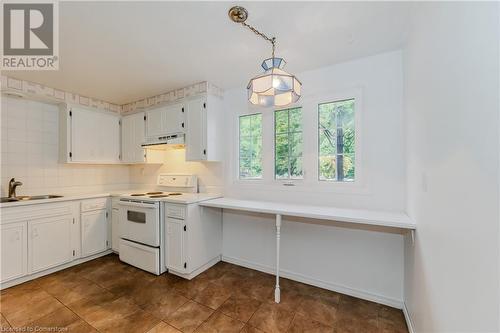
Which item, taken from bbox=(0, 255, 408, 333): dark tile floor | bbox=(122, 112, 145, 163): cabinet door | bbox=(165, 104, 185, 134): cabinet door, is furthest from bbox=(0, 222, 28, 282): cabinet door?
bbox=(165, 104, 185, 134): cabinet door

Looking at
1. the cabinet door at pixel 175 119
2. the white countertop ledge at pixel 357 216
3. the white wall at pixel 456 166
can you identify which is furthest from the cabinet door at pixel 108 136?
the white wall at pixel 456 166

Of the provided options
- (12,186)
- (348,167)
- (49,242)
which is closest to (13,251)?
(49,242)

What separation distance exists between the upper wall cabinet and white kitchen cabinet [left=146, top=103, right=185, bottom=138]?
77 centimetres

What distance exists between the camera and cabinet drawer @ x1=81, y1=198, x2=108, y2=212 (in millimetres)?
2947

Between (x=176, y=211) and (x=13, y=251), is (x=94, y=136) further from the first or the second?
(x=176, y=211)

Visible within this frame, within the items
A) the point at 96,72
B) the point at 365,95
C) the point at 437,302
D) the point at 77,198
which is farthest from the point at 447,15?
the point at 77,198

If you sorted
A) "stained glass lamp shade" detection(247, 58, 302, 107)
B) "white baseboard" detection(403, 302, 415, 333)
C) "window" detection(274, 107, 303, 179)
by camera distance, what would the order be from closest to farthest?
"stained glass lamp shade" detection(247, 58, 302, 107) → "white baseboard" detection(403, 302, 415, 333) → "window" detection(274, 107, 303, 179)

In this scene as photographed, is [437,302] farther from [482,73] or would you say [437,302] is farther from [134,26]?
[134,26]

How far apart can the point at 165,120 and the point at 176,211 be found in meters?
1.41

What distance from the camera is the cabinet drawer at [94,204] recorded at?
9.67 feet

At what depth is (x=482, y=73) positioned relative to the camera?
0.73 meters

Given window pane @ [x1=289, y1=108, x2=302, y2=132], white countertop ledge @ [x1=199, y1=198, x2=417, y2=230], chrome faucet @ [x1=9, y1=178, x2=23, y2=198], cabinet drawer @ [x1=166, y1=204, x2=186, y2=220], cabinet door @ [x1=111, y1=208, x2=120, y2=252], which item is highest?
window pane @ [x1=289, y1=108, x2=302, y2=132]

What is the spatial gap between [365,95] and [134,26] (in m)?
2.24

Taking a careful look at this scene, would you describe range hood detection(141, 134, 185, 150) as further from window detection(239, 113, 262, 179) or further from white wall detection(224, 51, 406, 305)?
white wall detection(224, 51, 406, 305)
